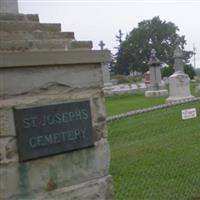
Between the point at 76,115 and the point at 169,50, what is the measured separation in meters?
77.1

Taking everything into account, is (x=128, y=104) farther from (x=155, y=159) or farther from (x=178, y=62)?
(x=155, y=159)

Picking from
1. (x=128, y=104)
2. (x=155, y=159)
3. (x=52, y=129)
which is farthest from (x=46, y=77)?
(x=128, y=104)

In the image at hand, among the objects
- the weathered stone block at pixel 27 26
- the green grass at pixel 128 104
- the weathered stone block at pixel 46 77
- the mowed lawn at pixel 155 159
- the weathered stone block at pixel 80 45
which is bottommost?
the green grass at pixel 128 104

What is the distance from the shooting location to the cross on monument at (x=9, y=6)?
333 centimetres

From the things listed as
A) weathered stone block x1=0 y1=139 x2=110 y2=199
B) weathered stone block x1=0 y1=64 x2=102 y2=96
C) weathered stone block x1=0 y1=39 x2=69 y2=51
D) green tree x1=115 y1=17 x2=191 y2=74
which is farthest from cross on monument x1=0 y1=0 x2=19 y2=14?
green tree x1=115 y1=17 x2=191 y2=74

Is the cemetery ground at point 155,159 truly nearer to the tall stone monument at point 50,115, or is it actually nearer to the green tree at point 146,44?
the tall stone monument at point 50,115

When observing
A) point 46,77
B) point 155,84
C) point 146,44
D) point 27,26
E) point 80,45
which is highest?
point 146,44

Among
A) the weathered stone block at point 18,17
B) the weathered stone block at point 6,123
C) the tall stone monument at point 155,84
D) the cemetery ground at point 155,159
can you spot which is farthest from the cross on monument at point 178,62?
the weathered stone block at point 6,123

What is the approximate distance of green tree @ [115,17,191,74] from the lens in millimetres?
78125

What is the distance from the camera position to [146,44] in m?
79.8

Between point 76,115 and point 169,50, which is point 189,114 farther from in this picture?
point 169,50

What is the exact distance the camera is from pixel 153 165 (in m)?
6.83

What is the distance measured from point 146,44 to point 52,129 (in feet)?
255

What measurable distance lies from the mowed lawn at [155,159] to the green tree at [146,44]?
67.5m
